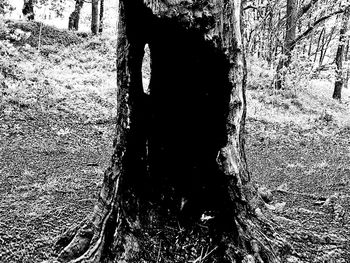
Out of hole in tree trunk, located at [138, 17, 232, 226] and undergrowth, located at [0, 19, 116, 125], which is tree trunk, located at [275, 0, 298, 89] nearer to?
undergrowth, located at [0, 19, 116, 125]

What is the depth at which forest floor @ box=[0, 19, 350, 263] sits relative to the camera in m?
3.42

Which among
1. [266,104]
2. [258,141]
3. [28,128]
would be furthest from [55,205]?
[266,104]

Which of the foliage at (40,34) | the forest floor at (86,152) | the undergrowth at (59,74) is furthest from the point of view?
the foliage at (40,34)

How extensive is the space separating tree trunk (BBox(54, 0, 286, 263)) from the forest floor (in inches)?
18.9

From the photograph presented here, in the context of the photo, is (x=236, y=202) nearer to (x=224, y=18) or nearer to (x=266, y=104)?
(x=224, y=18)

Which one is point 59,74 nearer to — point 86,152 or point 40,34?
point 40,34

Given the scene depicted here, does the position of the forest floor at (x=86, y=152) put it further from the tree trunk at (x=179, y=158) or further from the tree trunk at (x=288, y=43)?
the tree trunk at (x=288, y=43)

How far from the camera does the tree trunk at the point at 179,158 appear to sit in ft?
8.63

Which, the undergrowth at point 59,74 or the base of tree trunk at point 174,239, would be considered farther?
the undergrowth at point 59,74

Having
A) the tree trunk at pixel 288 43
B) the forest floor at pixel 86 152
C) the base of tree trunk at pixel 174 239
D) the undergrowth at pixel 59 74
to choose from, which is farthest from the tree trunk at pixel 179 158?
the tree trunk at pixel 288 43

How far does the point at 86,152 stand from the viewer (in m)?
7.91

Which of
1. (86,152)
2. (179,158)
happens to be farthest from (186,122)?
(86,152)

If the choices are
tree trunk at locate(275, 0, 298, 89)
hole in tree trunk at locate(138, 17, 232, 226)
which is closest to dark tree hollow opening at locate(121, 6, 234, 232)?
hole in tree trunk at locate(138, 17, 232, 226)

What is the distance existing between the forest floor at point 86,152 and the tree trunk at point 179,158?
48cm
